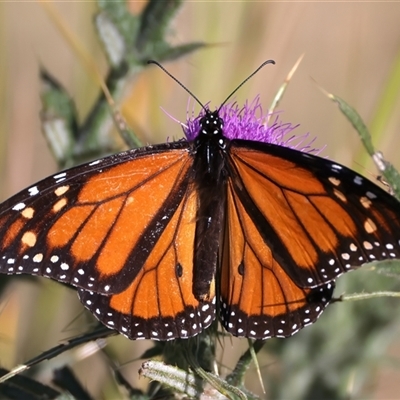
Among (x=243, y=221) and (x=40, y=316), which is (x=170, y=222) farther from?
(x=40, y=316)

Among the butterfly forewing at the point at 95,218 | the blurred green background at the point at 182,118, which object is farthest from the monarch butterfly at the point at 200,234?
the blurred green background at the point at 182,118

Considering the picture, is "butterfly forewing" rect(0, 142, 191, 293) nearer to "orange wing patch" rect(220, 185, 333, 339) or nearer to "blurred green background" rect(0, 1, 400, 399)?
"orange wing patch" rect(220, 185, 333, 339)

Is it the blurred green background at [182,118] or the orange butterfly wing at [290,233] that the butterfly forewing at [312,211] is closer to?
the orange butterfly wing at [290,233]

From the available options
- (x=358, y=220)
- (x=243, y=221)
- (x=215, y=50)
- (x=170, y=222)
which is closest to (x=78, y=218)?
(x=170, y=222)

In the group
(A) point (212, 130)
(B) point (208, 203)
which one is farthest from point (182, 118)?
(B) point (208, 203)

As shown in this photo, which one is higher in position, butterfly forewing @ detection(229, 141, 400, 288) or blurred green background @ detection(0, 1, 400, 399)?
blurred green background @ detection(0, 1, 400, 399)

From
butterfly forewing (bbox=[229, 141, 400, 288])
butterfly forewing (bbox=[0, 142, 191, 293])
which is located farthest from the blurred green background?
butterfly forewing (bbox=[229, 141, 400, 288])

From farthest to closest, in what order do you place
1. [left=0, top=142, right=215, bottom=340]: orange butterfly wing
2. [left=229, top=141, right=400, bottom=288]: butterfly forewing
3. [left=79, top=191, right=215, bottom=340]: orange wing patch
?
1. [left=79, top=191, right=215, bottom=340]: orange wing patch
2. [left=0, top=142, right=215, bottom=340]: orange butterfly wing
3. [left=229, top=141, right=400, bottom=288]: butterfly forewing
